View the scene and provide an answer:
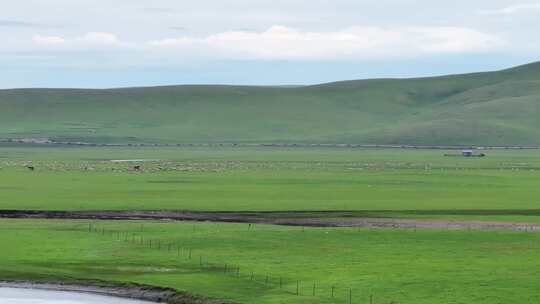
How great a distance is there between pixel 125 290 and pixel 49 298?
277 centimetres

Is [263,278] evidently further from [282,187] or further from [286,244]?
[282,187]

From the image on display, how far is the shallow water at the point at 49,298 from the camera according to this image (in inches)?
1663

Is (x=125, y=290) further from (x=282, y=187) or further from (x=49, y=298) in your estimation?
(x=282, y=187)

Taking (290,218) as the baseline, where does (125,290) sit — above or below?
above

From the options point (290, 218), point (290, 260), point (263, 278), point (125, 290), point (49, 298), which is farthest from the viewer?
point (290, 218)

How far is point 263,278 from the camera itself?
44531 millimetres

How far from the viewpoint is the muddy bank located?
41750mm

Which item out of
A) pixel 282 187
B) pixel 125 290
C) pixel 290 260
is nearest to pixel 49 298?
pixel 125 290

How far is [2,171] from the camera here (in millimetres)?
119688

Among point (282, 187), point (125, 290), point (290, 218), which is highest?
point (125, 290)

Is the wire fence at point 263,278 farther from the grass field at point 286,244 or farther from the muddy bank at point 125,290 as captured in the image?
the muddy bank at point 125,290

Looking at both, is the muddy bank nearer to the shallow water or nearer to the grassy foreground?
the shallow water

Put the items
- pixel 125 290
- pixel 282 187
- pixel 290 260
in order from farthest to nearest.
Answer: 1. pixel 282 187
2. pixel 290 260
3. pixel 125 290

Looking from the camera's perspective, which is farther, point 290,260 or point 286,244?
point 286,244
